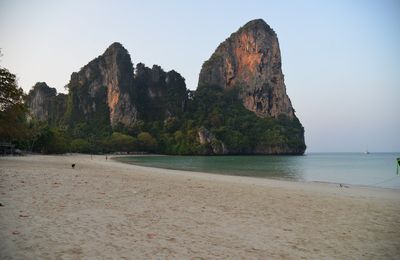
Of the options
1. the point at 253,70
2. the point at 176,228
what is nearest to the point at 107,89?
the point at 253,70

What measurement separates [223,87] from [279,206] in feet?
572

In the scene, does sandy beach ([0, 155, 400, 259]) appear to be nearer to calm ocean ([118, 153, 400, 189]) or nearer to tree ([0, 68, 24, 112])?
calm ocean ([118, 153, 400, 189])

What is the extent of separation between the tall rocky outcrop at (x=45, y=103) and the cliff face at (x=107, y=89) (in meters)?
9.90

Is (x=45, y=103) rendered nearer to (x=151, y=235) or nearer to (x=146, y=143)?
(x=146, y=143)

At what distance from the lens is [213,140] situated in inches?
4909

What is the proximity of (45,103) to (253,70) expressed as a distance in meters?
108

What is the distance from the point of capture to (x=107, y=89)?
144 meters

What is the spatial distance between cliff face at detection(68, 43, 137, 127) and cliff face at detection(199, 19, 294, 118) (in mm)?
56460

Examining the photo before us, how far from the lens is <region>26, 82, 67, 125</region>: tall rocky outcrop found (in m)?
149

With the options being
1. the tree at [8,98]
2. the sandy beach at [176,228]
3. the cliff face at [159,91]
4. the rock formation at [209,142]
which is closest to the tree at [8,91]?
the tree at [8,98]

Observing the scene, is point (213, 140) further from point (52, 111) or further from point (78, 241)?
point (78, 241)

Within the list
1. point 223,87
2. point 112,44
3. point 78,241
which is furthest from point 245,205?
point 223,87

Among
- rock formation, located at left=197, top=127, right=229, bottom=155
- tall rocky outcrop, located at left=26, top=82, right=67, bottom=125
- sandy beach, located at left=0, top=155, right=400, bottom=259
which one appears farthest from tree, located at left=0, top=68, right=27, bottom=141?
tall rocky outcrop, located at left=26, top=82, right=67, bottom=125

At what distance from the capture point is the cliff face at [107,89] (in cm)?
13438
